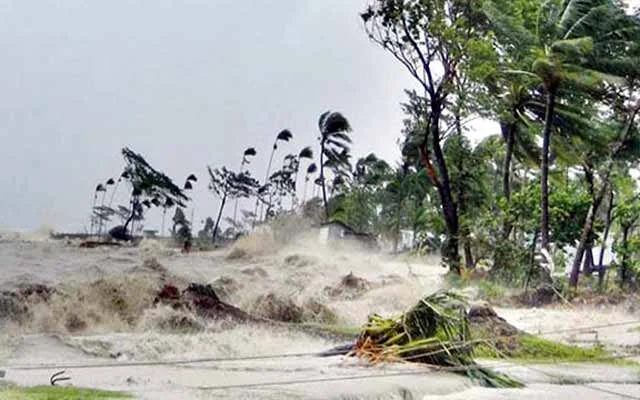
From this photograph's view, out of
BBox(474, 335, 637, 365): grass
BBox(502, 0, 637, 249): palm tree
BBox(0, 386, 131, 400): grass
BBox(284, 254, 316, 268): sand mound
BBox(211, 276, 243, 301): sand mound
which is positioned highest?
BBox(502, 0, 637, 249): palm tree

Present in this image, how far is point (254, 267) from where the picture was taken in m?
21.4

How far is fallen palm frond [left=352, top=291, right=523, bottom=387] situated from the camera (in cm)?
859

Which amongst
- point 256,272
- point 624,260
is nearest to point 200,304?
point 256,272

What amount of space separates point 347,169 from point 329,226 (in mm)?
9852

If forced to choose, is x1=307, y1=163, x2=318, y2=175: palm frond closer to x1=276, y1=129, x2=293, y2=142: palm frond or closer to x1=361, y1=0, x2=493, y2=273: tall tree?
x1=276, y1=129, x2=293, y2=142: palm frond

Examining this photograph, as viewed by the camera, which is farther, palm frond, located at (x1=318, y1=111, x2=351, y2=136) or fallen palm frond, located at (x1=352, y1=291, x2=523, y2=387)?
palm frond, located at (x1=318, y1=111, x2=351, y2=136)

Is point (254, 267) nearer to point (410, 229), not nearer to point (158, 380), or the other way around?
point (158, 380)

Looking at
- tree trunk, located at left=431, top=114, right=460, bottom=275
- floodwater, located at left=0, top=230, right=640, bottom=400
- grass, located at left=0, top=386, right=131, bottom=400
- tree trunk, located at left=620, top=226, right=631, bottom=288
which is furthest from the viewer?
tree trunk, located at left=620, top=226, right=631, bottom=288

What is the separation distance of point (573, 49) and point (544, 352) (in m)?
8.14

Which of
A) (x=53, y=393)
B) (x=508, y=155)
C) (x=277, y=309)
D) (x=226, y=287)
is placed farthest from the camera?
(x=508, y=155)

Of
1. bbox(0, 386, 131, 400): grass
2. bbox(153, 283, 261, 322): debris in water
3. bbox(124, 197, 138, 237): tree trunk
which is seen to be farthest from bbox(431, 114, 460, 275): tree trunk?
bbox(0, 386, 131, 400): grass

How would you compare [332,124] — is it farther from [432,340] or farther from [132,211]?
[432,340]

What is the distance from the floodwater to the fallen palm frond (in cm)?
22

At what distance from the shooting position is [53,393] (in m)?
6.21
